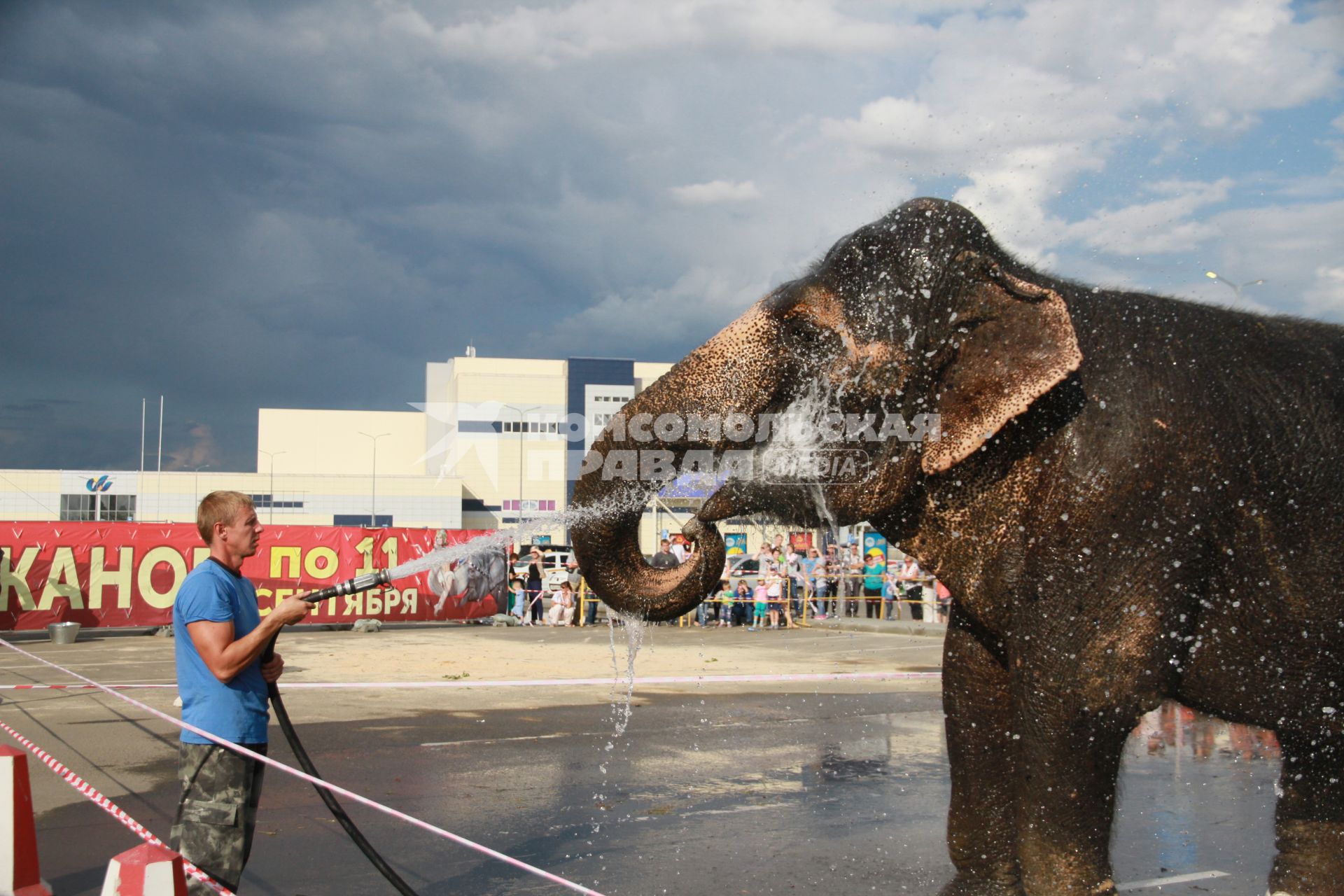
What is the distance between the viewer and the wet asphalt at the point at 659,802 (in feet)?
15.9

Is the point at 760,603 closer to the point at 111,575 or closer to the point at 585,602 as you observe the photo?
the point at 585,602

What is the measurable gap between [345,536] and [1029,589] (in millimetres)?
19388

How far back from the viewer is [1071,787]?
262cm

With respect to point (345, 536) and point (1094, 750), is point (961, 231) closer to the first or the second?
point (1094, 750)

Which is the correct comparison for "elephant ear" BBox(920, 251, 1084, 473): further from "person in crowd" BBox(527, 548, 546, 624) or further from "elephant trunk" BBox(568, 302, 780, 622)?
"person in crowd" BBox(527, 548, 546, 624)

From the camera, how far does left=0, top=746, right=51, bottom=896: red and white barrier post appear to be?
401 centimetres

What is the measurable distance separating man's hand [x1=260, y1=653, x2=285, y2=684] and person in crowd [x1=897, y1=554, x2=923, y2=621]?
16.2 m

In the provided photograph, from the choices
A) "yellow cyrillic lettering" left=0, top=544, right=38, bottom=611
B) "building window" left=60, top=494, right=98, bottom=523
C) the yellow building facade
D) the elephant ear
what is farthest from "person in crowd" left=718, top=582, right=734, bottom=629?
"building window" left=60, top=494, right=98, bottom=523

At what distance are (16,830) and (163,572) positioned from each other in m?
16.3

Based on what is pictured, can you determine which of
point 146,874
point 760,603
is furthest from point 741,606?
point 146,874

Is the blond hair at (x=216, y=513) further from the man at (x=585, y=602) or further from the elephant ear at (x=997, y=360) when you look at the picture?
the man at (x=585, y=602)

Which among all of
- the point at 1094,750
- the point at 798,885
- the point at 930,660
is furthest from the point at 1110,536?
the point at 930,660

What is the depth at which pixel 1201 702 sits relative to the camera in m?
2.80

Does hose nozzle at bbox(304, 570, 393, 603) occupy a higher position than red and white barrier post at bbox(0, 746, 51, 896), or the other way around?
hose nozzle at bbox(304, 570, 393, 603)
